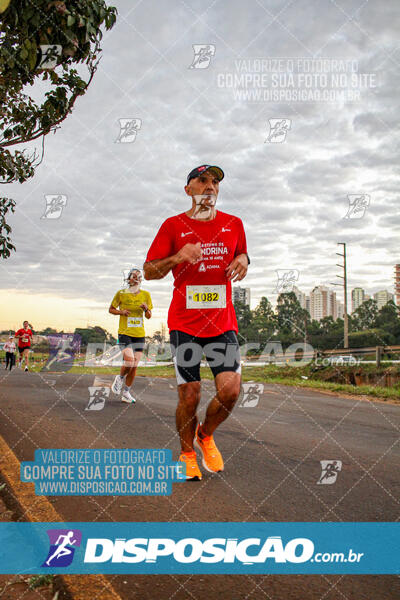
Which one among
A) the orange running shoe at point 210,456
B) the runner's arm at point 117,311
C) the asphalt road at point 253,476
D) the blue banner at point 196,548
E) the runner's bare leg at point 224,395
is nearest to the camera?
the asphalt road at point 253,476

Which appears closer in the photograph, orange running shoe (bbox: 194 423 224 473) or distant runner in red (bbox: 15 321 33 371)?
orange running shoe (bbox: 194 423 224 473)

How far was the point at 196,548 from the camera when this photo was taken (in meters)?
2.50

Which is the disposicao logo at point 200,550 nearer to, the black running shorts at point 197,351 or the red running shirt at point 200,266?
the black running shorts at point 197,351

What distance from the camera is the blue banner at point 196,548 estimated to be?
230cm

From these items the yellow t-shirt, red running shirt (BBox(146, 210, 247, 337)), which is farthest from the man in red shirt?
the yellow t-shirt

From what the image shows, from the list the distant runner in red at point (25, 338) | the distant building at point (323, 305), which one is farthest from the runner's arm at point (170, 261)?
the distant building at point (323, 305)

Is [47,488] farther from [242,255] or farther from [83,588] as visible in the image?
[242,255]

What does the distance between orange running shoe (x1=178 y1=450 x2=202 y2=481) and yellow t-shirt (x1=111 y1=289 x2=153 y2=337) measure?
525cm

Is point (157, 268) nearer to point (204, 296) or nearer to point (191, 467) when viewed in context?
point (204, 296)

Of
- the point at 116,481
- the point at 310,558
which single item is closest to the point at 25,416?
the point at 116,481

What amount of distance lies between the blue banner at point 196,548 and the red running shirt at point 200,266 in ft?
4.86

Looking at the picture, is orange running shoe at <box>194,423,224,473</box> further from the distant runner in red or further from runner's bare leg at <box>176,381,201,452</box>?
the distant runner in red

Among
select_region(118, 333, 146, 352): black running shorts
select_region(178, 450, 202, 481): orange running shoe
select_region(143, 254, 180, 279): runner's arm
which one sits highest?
select_region(143, 254, 180, 279): runner's arm

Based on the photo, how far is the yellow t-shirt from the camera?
29.2 ft
